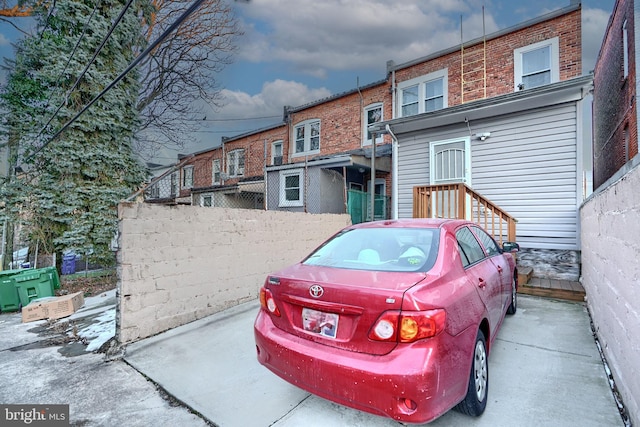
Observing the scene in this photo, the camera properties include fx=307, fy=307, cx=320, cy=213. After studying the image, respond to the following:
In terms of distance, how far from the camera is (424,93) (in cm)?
1171

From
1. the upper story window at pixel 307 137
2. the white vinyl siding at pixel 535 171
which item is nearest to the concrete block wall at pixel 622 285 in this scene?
the white vinyl siding at pixel 535 171

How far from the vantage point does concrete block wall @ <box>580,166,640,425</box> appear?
1.98 m

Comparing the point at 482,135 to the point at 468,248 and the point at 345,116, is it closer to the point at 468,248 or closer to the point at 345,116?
the point at 468,248

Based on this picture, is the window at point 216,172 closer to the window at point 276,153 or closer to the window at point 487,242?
the window at point 276,153

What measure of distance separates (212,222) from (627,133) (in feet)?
35.9

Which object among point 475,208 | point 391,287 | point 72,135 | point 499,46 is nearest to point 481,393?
point 391,287

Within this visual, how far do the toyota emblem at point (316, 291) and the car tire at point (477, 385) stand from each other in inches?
45.0

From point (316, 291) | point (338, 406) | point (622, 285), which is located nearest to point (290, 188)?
point (338, 406)

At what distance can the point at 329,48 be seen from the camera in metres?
11.1

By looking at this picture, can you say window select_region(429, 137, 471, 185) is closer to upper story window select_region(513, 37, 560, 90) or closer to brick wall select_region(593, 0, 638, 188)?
upper story window select_region(513, 37, 560, 90)

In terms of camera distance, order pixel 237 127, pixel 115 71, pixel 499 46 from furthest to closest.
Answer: pixel 237 127
pixel 499 46
pixel 115 71

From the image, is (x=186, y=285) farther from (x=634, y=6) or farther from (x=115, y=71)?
(x=634, y=6)

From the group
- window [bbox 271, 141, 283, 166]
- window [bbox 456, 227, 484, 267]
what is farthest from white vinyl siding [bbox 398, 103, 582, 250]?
window [bbox 271, 141, 283, 166]

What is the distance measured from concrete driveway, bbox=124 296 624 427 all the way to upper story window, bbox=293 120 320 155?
40.4 ft
